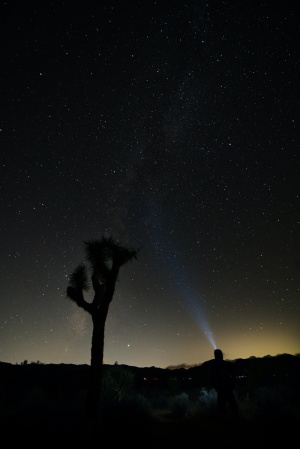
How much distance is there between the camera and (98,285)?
1062 cm

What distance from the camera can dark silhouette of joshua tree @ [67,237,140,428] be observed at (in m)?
8.52

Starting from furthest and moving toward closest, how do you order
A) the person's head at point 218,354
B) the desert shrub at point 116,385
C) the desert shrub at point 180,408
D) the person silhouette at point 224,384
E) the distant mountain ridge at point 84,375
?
the distant mountain ridge at point 84,375 < the desert shrub at point 116,385 < the desert shrub at point 180,408 < the person's head at point 218,354 < the person silhouette at point 224,384

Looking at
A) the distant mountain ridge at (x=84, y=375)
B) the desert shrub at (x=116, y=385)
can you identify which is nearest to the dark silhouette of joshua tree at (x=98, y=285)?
the desert shrub at (x=116, y=385)

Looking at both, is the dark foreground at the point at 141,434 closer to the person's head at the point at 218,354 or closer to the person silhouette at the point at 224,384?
the person silhouette at the point at 224,384

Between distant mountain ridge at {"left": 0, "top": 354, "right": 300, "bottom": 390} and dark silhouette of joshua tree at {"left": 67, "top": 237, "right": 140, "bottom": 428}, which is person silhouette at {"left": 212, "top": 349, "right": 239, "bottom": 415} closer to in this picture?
dark silhouette of joshua tree at {"left": 67, "top": 237, "right": 140, "bottom": 428}

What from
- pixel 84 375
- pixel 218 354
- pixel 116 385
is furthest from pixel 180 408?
pixel 84 375

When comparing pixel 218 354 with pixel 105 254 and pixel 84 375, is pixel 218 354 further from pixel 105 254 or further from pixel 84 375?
pixel 84 375

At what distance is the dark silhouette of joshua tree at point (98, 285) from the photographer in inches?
336

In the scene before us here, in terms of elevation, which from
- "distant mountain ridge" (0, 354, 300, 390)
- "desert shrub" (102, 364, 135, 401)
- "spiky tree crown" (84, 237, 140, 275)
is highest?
"spiky tree crown" (84, 237, 140, 275)

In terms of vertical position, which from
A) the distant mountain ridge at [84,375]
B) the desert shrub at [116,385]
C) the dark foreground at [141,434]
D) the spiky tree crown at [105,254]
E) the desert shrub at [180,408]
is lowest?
the dark foreground at [141,434]

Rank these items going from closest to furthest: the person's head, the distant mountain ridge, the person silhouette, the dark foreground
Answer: the dark foreground, the person silhouette, the person's head, the distant mountain ridge

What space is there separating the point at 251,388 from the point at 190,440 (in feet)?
46.5

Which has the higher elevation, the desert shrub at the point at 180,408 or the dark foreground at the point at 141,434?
the desert shrub at the point at 180,408

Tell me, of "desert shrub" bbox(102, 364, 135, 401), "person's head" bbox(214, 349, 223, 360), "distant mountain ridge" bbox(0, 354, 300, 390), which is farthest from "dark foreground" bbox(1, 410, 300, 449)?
"distant mountain ridge" bbox(0, 354, 300, 390)
